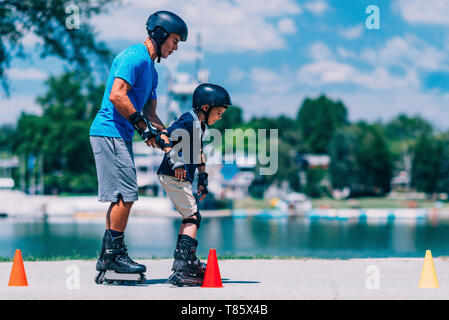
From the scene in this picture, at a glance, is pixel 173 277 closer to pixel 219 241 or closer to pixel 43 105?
pixel 219 241

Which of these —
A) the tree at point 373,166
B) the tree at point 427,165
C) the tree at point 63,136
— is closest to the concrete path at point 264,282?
the tree at point 63,136

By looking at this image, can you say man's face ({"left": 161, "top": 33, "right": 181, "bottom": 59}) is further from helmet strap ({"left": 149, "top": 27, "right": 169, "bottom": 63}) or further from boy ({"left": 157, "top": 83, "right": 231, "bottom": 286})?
boy ({"left": 157, "top": 83, "right": 231, "bottom": 286})

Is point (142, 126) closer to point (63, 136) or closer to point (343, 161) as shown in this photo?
point (63, 136)

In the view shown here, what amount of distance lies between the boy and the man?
0.26 metres

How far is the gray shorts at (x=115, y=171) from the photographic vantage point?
538 cm

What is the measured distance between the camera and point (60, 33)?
14625 mm

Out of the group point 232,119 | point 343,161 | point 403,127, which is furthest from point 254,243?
point 403,127

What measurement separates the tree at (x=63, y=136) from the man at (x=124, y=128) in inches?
2807

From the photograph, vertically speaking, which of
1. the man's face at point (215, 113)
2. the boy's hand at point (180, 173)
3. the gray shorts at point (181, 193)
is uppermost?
the man's face at point (215, 113)

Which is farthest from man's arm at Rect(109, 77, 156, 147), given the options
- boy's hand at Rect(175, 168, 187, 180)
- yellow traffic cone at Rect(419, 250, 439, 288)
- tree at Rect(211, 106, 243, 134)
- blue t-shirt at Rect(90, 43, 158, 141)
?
tree at Rect(211, 106, 243, 134)

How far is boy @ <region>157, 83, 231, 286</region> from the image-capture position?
5.57 m

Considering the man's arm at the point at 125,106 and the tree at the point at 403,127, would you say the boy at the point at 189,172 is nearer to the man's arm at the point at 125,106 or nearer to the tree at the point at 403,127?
the man's arm at the point at 125,106
